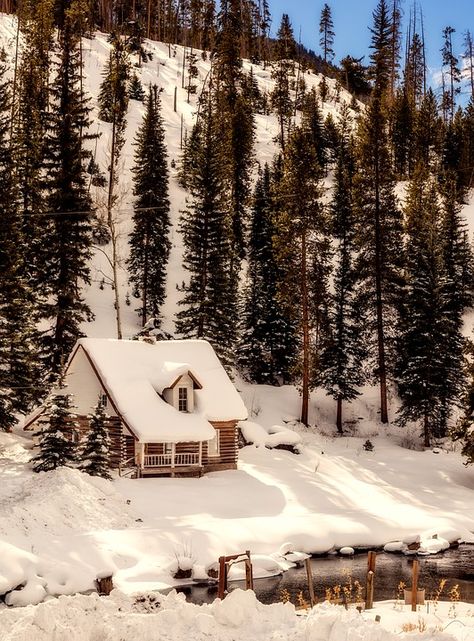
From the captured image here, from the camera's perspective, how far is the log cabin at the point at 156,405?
30.0 m

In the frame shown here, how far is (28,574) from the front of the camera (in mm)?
17688

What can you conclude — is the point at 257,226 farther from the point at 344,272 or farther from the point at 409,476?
the point at 409,476

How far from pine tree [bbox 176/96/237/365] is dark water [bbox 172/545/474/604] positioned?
19644 mm

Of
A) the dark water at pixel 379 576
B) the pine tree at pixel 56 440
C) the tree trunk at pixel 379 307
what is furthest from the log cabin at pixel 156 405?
the tree trunk at pixel 379 307

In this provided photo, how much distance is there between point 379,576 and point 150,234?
33878mm

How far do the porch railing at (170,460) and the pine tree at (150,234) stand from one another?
61.2ft

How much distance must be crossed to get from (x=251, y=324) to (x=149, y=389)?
16028 millimetres

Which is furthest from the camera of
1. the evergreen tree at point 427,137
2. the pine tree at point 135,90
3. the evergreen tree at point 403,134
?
the pine tree at point 135,90

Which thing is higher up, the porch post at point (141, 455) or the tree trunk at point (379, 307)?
the tree trunk at point (379, 307)

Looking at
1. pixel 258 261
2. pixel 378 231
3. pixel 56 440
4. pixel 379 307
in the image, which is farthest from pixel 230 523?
pixel 258 261

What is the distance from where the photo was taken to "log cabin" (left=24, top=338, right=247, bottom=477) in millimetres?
30000

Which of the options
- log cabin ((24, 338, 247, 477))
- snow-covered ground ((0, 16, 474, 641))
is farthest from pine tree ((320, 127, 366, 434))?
log cabin ((24, 338, 247, 477))

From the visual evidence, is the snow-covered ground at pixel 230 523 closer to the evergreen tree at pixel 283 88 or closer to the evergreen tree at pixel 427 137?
the evergreen tree at pixel 427 137

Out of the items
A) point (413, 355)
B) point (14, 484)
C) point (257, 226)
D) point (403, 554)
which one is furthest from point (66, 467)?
point (257, 226)
